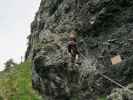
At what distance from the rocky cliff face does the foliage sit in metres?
3.37

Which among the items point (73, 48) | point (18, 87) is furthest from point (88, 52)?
point (18, 87)

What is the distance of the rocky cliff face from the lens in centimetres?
2511

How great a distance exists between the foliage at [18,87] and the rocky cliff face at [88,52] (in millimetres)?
3367

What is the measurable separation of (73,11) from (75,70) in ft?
23.9

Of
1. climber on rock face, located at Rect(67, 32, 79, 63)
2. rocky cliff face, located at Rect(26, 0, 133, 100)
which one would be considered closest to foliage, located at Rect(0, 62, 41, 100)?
rocky cliff face, located at Rect(26, 0, 133, 100)

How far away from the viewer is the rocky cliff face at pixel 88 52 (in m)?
25.1

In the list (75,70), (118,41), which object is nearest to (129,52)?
(118,41)

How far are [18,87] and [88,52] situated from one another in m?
13.1

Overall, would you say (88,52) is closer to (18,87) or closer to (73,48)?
(73,48)

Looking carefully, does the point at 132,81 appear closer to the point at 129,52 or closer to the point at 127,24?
the point at 129,52

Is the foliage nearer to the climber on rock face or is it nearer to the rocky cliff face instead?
the rocky cliff face

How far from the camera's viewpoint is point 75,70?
27328 millimetres

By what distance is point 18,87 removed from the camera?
38.2 metres

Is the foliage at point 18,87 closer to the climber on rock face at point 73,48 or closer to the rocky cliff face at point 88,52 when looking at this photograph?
the rocky cliff face at point 88,52
